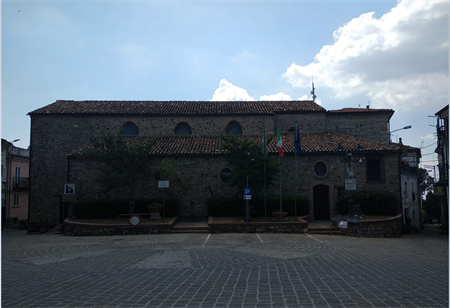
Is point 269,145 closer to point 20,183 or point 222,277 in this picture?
point 222,277

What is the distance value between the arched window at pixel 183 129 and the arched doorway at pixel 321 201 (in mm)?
11575

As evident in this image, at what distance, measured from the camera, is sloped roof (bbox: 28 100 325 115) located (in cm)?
3058

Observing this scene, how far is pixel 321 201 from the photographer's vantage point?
2597cm

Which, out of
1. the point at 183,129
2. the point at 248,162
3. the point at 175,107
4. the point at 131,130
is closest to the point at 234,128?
the point at 183,129

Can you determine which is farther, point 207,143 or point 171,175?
point 207,143

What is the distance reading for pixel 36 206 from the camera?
29.4 meters

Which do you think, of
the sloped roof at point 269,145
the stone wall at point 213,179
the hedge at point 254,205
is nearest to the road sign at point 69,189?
the stone wall at point 213,179

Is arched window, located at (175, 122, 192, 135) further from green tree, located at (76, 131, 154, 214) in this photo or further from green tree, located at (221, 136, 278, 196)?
green tree, located at (221, 136, 278, 196)

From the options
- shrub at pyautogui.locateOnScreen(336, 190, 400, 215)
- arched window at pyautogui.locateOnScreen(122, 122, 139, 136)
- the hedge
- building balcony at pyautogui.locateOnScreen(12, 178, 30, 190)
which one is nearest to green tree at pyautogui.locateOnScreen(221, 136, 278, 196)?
the hedge

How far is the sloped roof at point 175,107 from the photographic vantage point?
3058 centimetres

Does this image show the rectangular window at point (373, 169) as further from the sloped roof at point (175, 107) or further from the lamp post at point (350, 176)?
the sloped roof at point (175, 107)

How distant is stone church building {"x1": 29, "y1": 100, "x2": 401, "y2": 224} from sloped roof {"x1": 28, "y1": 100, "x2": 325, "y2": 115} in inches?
3.2

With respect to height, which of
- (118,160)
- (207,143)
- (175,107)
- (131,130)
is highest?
(175,107)

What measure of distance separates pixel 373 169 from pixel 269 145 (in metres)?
7.55
